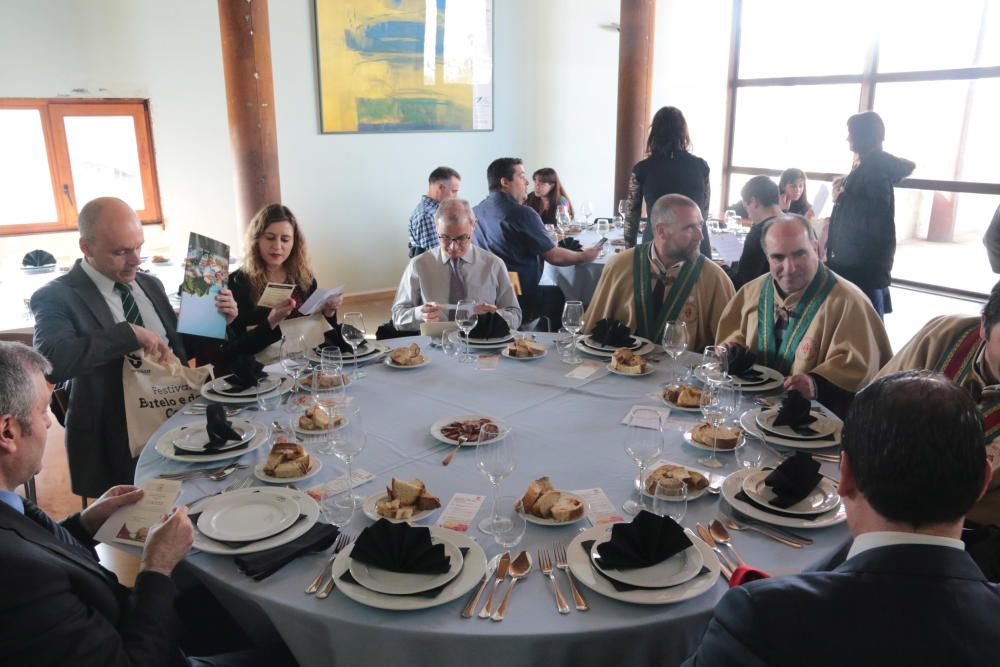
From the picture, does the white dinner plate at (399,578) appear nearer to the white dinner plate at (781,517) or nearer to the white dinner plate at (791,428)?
the white dinner plate at (781,517)

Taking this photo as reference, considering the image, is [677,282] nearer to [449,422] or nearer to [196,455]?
[449,422]

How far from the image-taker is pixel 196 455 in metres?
2.21

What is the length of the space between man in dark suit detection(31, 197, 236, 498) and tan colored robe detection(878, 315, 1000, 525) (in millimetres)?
2767

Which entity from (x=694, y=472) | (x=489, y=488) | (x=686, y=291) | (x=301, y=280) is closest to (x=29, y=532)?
(x=489, y=488)

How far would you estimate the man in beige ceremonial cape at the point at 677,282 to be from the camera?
371 centimetres

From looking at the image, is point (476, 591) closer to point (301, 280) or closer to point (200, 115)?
point (301, 280)

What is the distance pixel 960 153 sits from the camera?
27.1 feet

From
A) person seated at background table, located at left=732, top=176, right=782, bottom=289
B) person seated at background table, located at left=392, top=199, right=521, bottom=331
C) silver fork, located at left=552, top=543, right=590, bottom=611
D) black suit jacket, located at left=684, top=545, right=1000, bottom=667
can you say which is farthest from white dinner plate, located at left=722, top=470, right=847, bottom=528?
person seated at background table, located at left=732, top=176, right=782, bottom=289

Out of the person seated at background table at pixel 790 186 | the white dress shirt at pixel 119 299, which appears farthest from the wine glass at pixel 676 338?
the person seated at background table at pixel 790 186

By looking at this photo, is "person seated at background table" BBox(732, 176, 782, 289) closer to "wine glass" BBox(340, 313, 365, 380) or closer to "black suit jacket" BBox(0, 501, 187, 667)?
"wine glass" BBox(340, 313, 365, 380)

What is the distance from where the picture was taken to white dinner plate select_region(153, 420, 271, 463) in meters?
2.19

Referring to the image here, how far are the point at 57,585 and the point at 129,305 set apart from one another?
1.87 metres

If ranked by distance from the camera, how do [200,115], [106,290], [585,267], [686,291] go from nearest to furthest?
[106,290]
[686,291]
[585,267]
[200,115]

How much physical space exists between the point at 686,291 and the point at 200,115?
5.44 m
